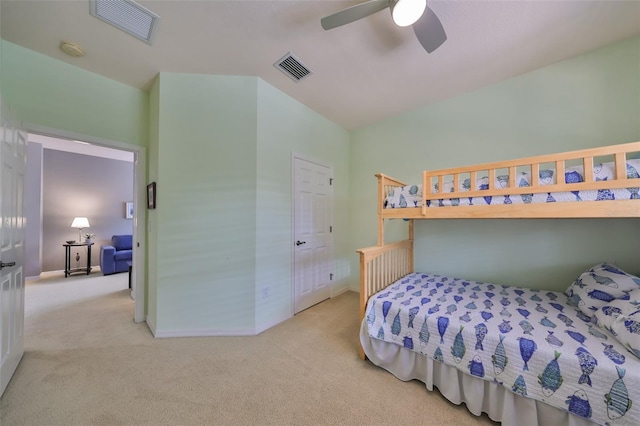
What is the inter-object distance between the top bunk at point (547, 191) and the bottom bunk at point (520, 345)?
1.86 feet

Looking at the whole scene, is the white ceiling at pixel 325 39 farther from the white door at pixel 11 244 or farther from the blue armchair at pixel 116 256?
the blue armchair at pixel 116 256

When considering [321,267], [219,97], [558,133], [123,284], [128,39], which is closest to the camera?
[128,39]

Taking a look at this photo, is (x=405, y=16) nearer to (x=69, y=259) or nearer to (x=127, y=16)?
(x=127, y=16)

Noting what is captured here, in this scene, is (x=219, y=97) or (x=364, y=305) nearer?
(x=364, y=305)

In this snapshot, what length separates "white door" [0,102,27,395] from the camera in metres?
1.50

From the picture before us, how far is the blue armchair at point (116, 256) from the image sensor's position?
4.59 m

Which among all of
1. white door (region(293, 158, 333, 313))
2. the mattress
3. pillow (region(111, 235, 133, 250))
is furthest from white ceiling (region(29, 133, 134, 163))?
the mattress

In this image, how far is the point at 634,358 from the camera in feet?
3.55

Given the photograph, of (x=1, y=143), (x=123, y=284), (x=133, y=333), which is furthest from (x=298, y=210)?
(x=123, y=284)

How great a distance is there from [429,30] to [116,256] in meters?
6.28

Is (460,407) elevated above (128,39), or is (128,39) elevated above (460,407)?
(128,39)

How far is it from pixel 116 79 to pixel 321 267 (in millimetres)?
3196

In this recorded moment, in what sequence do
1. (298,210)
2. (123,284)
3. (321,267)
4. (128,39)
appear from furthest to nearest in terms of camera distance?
1. (123,284)
2. (321,267)
3. (298,210)
4. (128,39)

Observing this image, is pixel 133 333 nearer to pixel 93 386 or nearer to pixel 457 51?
pixel 93 386
